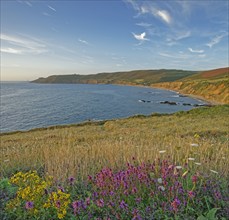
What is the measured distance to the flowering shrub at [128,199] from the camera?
103 inches

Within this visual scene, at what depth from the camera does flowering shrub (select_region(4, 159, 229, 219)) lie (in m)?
2.63

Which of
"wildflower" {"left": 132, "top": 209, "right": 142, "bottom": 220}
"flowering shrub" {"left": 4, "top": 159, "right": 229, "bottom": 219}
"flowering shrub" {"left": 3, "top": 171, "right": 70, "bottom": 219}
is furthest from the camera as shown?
"flowering shrub" {"left": 4, "top": 159, "right": 229, "bottom": 219}

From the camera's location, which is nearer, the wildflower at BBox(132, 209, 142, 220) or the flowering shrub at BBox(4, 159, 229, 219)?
the wildflower at BBox(132, 209, 142, 220)

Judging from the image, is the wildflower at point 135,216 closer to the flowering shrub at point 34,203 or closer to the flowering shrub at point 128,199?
the flowering shrub at point 128,199

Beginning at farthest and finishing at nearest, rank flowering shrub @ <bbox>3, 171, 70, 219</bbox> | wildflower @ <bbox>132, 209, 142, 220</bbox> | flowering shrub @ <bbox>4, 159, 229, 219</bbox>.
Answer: flowering shrub @ <bbox>4, 159, 229, 219</bbox> → flowering shrub @ <bbox>3, 171, 70, 219</bbox> → wildflower @ <bbox>132, 209, 142, 220</bbox>

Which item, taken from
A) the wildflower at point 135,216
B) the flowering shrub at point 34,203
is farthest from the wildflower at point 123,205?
the flowering shrub at point 34,203

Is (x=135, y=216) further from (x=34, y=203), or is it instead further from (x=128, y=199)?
(x=34, y=203)

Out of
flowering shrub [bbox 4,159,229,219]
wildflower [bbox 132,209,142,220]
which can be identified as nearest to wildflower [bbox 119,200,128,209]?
flowering shrub [bbox 4,159,229,219]

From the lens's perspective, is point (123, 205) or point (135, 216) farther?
point (123, 205)

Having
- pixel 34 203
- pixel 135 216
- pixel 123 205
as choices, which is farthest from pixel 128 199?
pixel 34 203

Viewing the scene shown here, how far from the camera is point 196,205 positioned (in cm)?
297

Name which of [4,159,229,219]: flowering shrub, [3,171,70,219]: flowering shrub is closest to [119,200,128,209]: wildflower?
[4,159,229,219]: flowering shrub

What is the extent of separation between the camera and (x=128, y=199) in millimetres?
3002

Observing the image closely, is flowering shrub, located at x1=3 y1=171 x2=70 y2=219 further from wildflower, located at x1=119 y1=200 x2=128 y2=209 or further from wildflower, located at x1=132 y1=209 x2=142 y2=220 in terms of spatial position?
wildflower, located at x1=132 y1=209 x2=142 y2=220
